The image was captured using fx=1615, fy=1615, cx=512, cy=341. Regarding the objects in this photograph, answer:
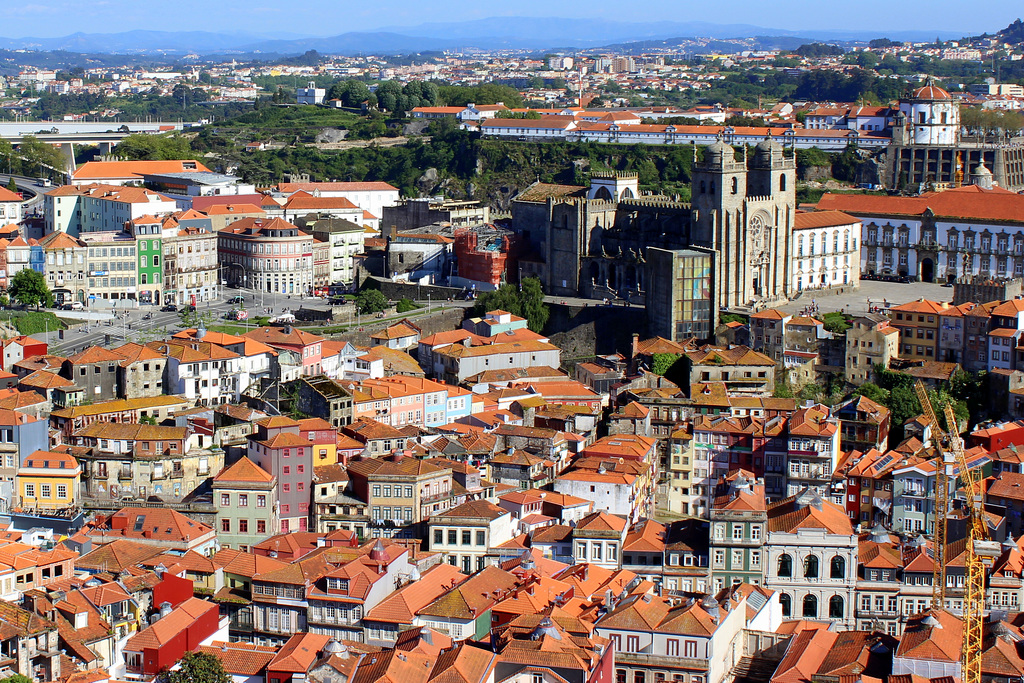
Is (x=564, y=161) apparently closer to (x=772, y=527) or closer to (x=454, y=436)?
(x=454, y=436)

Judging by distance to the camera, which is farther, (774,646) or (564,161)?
(564,161)

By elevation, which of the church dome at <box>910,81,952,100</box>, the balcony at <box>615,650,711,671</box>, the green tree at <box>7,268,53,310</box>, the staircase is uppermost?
the church dome at <box>910,81,952,100</box>

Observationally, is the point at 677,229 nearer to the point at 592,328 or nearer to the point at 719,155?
the point at 719,155

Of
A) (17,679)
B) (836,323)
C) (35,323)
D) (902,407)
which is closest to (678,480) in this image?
(902,407)

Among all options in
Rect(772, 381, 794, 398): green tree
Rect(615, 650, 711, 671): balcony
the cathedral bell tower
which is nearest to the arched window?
Rect(615, 650, 711, 671): balcony

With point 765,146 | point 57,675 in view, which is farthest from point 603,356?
point 57,675

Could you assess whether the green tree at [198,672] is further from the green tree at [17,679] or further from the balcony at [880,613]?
the balcony at [880,613]

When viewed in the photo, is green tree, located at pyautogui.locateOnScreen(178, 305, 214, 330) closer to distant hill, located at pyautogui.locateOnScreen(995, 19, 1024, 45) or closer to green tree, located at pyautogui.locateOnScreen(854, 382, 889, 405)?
green tree, located at pyautogui.locateOnScreen(854, 382, 889, 405)
